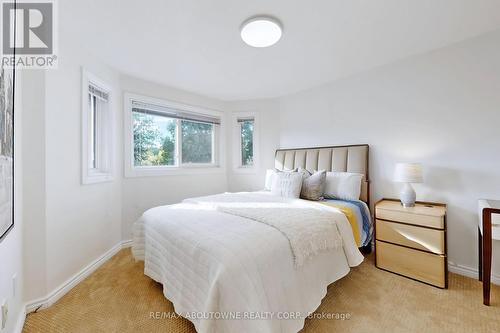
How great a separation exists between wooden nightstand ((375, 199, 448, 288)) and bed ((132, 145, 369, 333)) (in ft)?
1.22

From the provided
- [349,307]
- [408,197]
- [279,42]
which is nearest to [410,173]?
[408,197]

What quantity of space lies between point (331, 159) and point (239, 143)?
1.79 meters

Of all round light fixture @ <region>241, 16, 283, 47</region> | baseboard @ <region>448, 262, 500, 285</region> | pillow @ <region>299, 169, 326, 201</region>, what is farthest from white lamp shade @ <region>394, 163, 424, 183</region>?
round light fixture @ <region>241, 16, 283, 47</region>

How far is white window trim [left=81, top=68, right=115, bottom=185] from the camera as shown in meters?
2.20

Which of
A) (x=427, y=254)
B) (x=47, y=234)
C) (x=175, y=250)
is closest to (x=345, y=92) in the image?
(x=427, y=254)

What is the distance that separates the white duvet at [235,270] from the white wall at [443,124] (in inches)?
49.0

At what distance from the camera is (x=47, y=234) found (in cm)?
176

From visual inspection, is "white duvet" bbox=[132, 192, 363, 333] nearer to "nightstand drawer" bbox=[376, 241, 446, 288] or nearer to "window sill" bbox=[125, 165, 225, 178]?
"nightstand drawer" bbox=[376, 241, 446, 288]

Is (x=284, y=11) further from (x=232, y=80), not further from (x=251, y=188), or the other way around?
(x=251, y=188)

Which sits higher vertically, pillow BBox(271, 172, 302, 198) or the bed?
pillow BBox(271, 172, 302, 198)

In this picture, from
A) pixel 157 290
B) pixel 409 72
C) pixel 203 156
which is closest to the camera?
pixel 157 290

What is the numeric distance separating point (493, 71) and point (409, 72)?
0.67 m

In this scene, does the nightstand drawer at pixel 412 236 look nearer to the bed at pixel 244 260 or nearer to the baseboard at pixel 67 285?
the bed at pixel 244 260

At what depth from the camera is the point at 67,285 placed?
1893 millimetres
